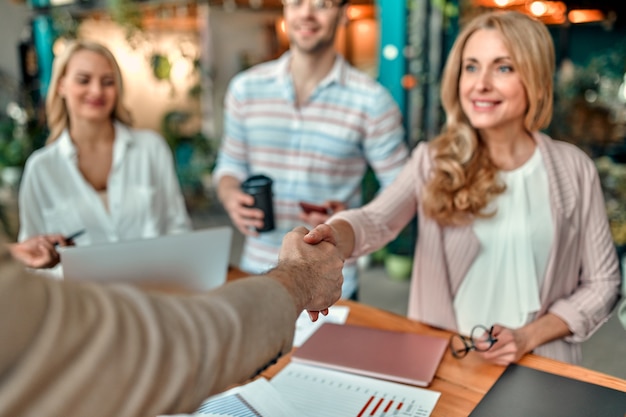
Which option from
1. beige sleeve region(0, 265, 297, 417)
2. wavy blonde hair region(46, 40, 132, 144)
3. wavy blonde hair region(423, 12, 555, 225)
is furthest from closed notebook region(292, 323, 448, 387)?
wavy blonde hair region(46, 40, 132, 144)

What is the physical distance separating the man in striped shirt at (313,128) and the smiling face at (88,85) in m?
0.59

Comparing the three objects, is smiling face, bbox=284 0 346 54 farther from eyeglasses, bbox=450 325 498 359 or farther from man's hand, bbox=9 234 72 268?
eyeglasses, bbox=450 325 498 359

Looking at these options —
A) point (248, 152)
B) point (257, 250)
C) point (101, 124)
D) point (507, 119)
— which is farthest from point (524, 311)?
point (101, 124)

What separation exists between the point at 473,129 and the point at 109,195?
1518 millimetres

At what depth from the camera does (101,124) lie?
2.53 m

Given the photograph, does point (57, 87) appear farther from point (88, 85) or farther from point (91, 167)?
point (91, 167)

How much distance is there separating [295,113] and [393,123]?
0.44 meters

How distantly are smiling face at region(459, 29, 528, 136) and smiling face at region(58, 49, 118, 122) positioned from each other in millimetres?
1501

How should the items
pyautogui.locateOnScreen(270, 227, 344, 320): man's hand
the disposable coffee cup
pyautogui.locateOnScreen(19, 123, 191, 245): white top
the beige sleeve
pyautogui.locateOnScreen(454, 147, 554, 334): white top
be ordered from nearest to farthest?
the beige sleeve
pyautogui.locateOnScreen(270, 227, 344, 320): man's hand
pyautogui.locateOnScreen(454, 147, 554, 334): white top
the disposable coffee cup
pyautogui.locateOnScreen(19, 123, 191, 245): white top

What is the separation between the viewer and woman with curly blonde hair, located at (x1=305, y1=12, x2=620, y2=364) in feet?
5.84

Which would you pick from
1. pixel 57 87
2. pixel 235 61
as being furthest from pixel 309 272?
pixel 235 61

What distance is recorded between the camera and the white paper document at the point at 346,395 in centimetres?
131

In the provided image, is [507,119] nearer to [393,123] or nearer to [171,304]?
[393,123]

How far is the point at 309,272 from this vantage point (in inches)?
45.3
